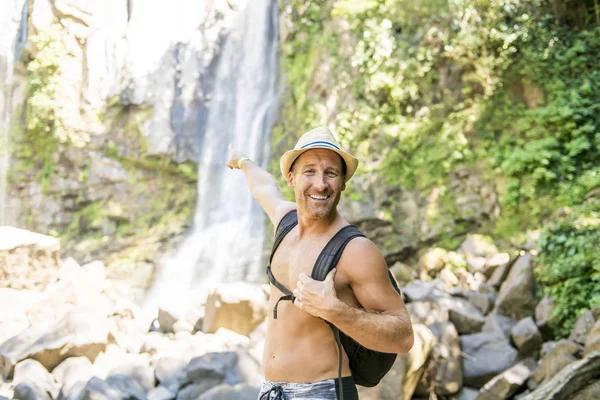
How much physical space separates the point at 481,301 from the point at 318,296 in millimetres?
6114

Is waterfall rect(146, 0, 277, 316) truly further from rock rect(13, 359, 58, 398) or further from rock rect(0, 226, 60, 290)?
rock rect(13, 359, 58, 398)

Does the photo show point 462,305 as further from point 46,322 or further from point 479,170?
point 46,322

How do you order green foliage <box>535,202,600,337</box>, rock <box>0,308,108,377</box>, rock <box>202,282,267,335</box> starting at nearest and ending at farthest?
1. green foliage <box>535,202,600,337</box>
2. rock <box>0,308,108,377</box>
3. rock <box>202,282,267,335</box>

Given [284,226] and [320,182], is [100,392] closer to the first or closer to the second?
[284,226]

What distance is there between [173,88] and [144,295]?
722 centimetres

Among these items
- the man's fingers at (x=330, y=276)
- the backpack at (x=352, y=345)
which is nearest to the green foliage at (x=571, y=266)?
the backpack at (x=352, y=345)

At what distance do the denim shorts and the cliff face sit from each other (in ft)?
46.5

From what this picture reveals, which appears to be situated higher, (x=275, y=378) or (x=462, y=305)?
(x=275, y=378)

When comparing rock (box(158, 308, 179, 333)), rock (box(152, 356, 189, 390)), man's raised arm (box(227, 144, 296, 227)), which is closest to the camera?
man's raised arm (box(227, 144, 296, 227))

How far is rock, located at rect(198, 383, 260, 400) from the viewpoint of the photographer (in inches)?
196

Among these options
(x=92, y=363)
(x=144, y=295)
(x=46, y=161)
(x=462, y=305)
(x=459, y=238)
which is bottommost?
(x=144, y=295)

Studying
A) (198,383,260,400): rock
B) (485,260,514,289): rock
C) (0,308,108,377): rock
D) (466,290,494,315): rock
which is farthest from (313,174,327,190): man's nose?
(485,260,514,289): rock

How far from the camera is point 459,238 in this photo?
31.9ft

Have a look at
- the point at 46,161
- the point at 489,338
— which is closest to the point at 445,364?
the point at 489,338
